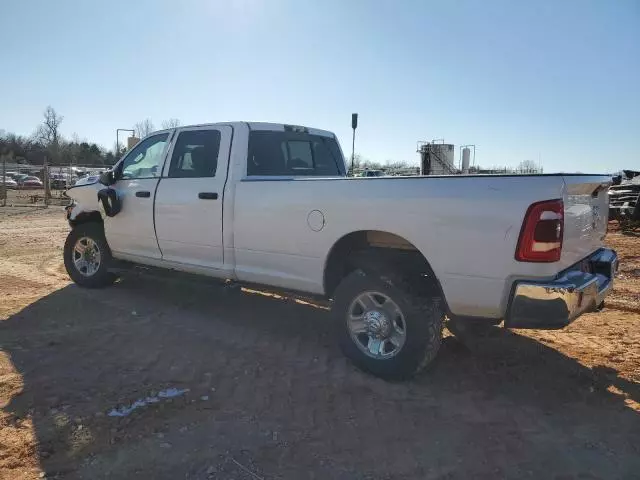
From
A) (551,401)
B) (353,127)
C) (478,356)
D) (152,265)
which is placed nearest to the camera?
(551,401)

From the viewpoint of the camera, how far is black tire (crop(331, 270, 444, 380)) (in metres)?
3.86

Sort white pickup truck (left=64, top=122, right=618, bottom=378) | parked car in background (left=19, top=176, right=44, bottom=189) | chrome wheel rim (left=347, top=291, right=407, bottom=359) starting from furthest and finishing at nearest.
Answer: parked car in background (left=19, top=176, right=44, bottom=189) < chrome wheel rim (left=347, top=291, right=407, bottom=359) < white pickup truck (left=64, top=122, right=618, bottom=378)

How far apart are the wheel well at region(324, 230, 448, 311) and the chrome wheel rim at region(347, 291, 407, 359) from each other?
25 cm

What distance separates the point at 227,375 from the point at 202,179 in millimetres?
2088

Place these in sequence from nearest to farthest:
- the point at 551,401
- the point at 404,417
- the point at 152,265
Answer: the point at 404,417
the point at 551,401
the point at 152,265

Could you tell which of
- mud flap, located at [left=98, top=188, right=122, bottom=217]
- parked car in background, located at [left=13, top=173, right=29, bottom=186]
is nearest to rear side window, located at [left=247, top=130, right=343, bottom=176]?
mud flap, located at [left=98, top=188, right=122, bottom=217]

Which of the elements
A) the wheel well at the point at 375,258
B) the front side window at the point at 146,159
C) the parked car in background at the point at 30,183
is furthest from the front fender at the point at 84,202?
the parked car in background at the point at 30,183

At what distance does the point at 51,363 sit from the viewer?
4.27m

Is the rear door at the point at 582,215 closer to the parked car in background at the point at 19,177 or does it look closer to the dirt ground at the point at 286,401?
the dirt ground at the point at 286,401

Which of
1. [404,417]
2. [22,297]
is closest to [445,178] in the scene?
[404,417]

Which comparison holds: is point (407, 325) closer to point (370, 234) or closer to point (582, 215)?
point (370, 234)

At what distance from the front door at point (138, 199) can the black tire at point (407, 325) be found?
2.83 meters

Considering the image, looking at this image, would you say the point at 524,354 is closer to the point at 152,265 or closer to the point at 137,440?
the point at 137,440

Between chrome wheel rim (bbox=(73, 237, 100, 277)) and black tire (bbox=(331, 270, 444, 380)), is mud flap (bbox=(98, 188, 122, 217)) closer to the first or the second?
chrome wheel rim (bbox=(73, 237, 100, 277))
